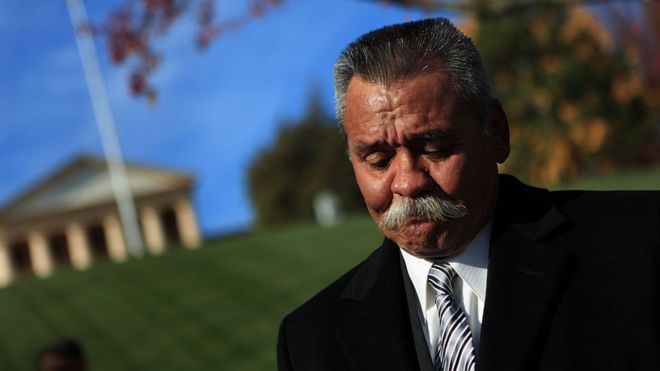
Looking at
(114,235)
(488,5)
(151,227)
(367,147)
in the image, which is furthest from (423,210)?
(114,235)

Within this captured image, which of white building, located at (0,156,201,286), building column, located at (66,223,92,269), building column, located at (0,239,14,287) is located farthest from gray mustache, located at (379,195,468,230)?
building column, located at (0,239,14,287)

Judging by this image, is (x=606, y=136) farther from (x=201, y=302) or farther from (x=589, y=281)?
(x=589, y=281)

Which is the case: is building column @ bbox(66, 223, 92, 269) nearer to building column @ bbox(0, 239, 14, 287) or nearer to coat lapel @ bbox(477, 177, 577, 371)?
building column @ bbox(0, 239, 14, 287)

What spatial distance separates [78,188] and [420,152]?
256 feet

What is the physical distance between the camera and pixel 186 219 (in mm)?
81188

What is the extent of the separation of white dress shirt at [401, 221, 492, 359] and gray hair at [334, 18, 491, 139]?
12.2 inches

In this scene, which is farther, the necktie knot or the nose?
the necktie knot

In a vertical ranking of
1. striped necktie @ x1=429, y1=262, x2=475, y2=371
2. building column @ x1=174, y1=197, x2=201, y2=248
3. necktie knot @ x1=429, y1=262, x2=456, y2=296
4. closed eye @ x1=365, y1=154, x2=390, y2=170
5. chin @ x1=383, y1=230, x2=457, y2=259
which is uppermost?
closed eye @ x1=365, y1=154, x2=390, y2=170

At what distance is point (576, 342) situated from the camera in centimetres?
222

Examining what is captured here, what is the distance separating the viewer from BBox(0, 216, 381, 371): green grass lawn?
1355 cm

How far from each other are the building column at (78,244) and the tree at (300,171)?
1344 cm

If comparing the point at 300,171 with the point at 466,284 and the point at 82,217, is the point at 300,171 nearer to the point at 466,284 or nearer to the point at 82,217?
the point at 82,217

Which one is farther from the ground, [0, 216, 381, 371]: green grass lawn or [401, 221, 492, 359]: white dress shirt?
[401, 221, 492, 359]: white dress shirt

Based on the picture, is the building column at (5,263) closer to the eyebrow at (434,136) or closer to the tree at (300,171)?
the tree at (300,171)
